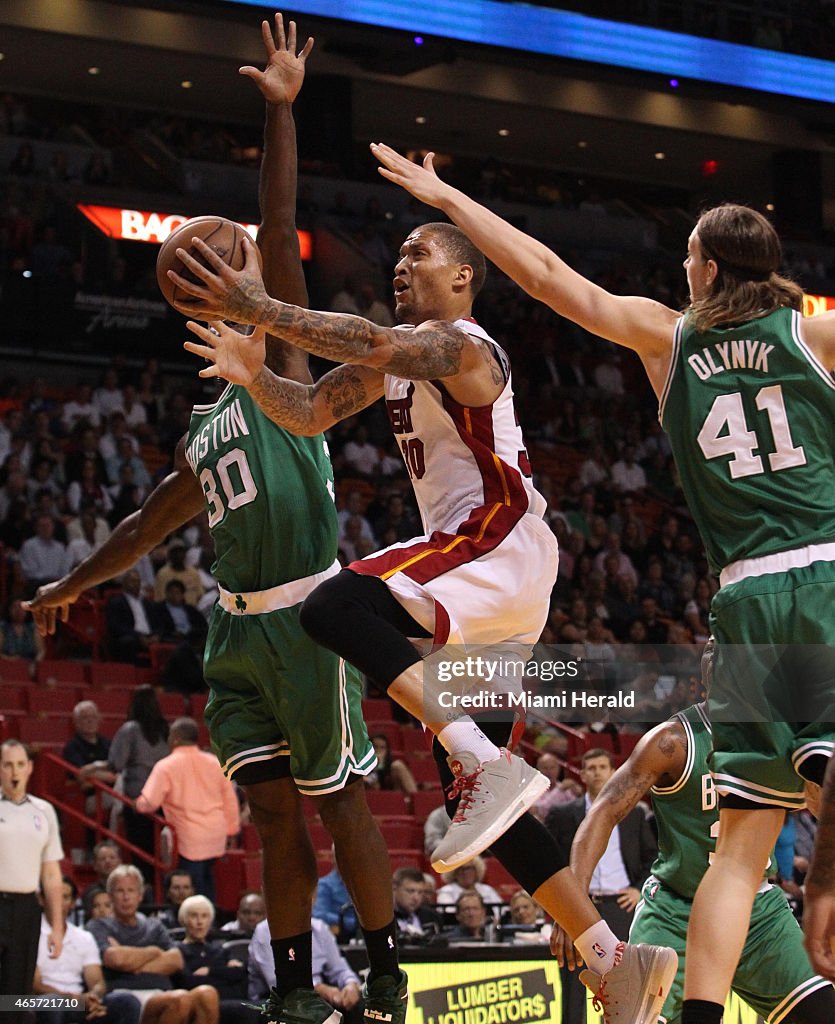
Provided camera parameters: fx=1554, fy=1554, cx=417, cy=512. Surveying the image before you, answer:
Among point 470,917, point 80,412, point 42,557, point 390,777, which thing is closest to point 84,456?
point 80,412

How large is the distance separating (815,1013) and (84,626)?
11287mm

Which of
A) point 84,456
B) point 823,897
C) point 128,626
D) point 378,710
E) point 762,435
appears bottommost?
point 823,897

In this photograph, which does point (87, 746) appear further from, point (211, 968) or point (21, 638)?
point (211, 968)

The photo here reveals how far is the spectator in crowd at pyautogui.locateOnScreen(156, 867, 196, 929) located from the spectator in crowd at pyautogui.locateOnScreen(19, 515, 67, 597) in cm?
465

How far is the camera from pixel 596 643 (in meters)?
16.5

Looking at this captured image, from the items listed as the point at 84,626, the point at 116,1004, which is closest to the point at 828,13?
the point at 84,626

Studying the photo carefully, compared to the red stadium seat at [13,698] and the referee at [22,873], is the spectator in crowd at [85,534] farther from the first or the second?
the referee at [22,873]

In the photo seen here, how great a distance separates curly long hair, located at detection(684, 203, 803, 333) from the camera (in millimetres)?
4445

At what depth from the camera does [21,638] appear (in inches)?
587

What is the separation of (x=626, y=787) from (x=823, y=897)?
2.08 m

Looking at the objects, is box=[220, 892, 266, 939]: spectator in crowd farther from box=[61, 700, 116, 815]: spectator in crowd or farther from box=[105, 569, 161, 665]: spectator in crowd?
box=[105, 569, 161, 665]: spectator in crowd

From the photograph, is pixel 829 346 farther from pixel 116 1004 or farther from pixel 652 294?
pixel 652 294

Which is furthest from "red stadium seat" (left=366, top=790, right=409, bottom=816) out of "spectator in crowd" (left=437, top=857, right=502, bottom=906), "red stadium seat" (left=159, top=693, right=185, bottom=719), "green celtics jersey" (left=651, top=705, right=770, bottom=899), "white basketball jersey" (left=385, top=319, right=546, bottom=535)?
"white basketball jersey" (left=385, top=319, right=546, bottom=535)

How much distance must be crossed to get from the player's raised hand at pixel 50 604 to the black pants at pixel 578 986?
143 inches
